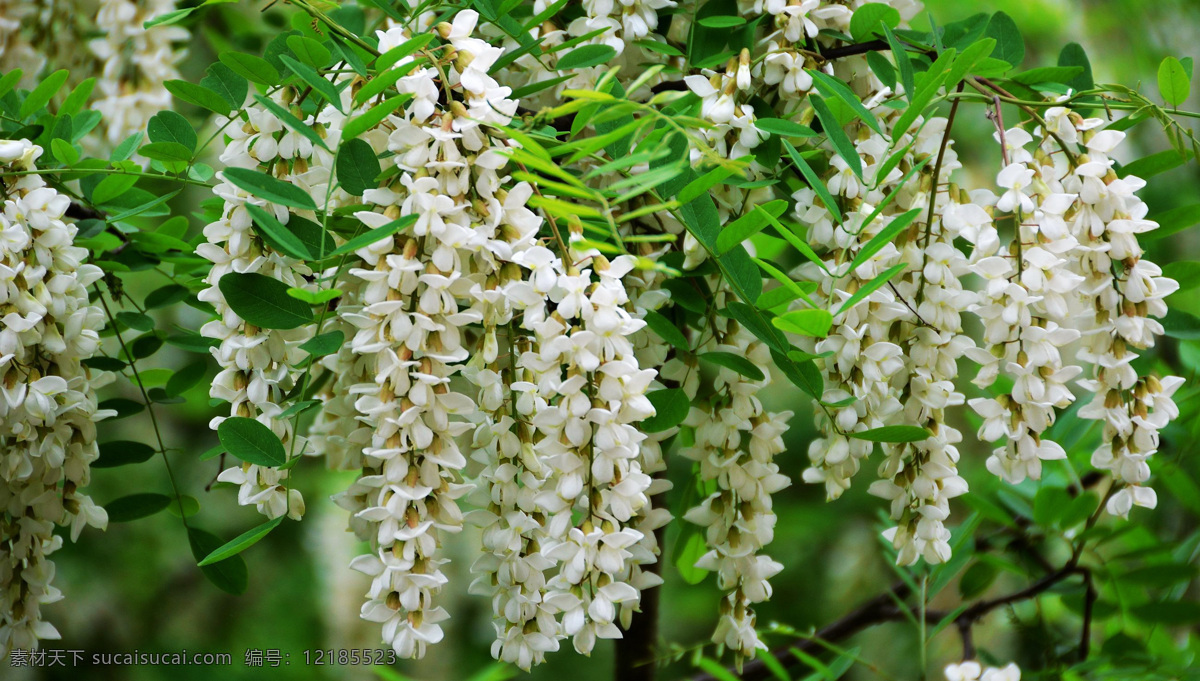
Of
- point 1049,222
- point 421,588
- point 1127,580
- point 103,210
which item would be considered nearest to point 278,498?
point 421,588

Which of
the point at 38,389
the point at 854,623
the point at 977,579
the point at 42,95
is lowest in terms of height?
the point at 854,623

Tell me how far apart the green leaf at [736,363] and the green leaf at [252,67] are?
11.3 inches

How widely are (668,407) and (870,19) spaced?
0.25 m

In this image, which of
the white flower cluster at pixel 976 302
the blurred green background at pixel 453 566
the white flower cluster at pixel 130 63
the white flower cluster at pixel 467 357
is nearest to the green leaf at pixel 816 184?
the white flower cluster at pixel 976 302

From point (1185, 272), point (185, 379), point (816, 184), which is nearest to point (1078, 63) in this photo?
point (1185, 272)

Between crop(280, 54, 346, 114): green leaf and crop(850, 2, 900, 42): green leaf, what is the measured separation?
30cm

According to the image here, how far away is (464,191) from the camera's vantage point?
1.42 feet

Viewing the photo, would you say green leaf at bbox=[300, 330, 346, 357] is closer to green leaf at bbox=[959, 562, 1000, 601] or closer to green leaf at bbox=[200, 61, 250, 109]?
green leaf at bbox=[200, 61, 250, 109]

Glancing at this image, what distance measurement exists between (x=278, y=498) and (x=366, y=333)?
0.12 metres

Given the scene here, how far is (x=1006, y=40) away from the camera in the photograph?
24.0 inches

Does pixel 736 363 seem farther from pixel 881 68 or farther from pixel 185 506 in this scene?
pixel 185 506

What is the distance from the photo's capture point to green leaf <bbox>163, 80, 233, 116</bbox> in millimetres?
535

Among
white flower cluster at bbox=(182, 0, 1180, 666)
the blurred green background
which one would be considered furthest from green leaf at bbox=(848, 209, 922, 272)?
the blurred green background

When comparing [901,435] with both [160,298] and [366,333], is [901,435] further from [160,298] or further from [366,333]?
[160,298]
